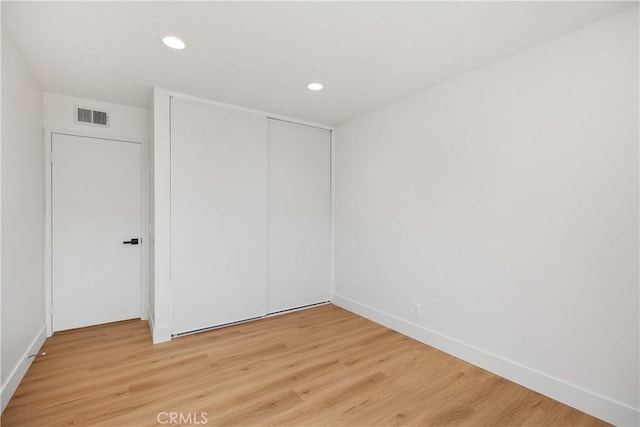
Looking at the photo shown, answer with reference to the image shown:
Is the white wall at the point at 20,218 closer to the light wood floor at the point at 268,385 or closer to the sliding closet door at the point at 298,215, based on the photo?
the light wood floor at the point at 268,385

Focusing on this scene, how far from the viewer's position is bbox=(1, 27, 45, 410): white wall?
2090 millimetres

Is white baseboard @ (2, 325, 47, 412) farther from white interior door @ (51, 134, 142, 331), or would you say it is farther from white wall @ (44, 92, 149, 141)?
white wall @ (44, 92, 149, 141)

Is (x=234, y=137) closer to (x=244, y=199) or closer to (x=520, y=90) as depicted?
(x=244, y=199)

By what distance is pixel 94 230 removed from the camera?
3484 mm

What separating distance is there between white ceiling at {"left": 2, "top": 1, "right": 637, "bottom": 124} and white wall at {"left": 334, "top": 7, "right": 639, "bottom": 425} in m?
0.29

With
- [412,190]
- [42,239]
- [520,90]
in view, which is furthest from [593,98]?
[42,239]

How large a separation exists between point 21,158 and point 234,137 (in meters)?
1.86

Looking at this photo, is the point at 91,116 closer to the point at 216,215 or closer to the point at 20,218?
the point at 20,218

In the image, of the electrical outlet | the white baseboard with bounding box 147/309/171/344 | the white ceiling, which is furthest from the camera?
the electrical outlet

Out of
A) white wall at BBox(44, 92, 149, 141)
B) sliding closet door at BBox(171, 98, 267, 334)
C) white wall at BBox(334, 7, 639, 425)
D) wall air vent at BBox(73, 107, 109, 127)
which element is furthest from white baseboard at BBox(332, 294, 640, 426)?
wall air vent at BBox(73, 107, 109, 127)

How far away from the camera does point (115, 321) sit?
3.62m

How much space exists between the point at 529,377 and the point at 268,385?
79.2 inches

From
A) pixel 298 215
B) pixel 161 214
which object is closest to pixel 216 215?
pixel 161 214

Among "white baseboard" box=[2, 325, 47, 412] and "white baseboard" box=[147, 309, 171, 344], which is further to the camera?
"white baseboard" box=[147, 309, 171, 344]
